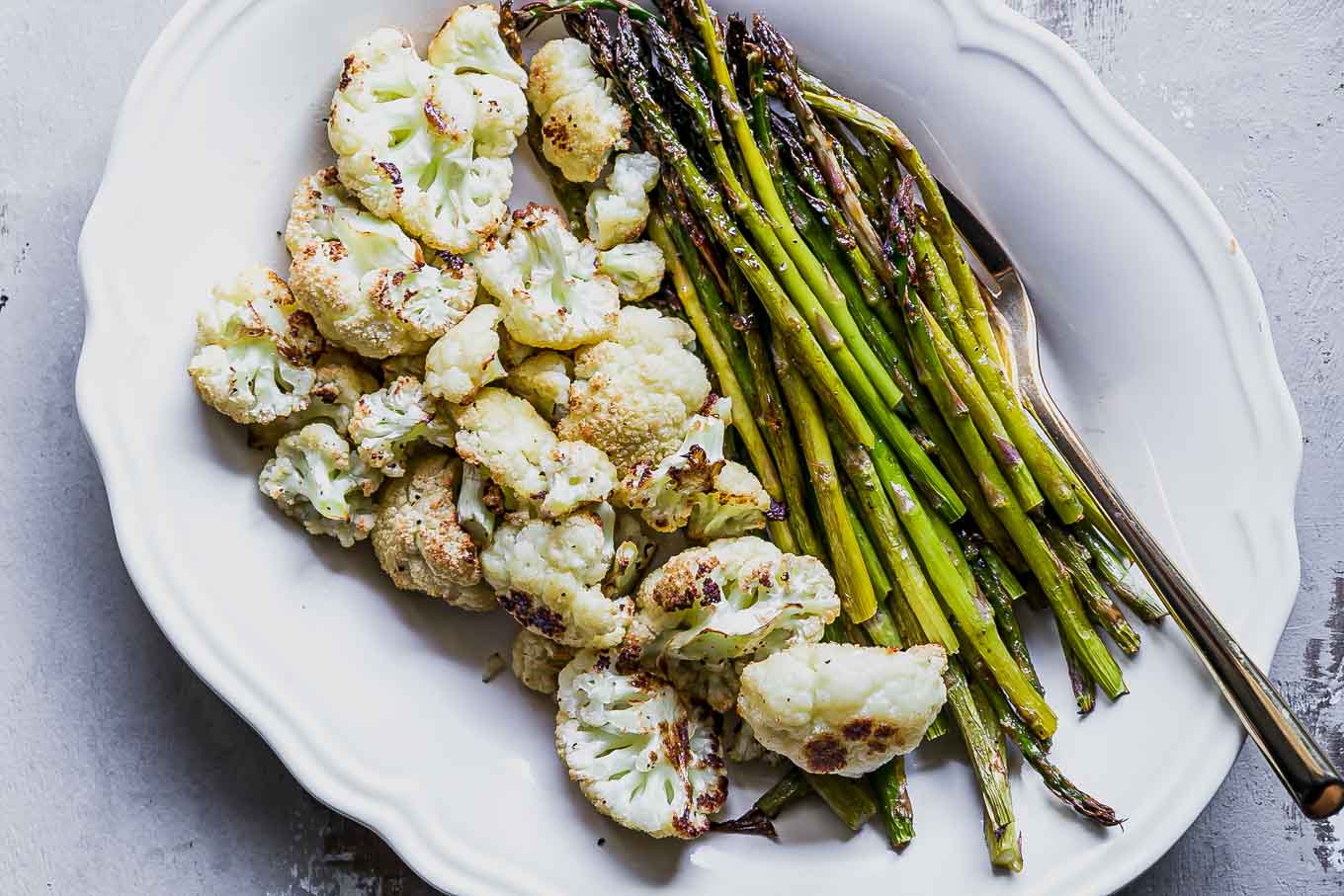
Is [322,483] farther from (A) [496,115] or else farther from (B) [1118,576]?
(B) [1118,576]

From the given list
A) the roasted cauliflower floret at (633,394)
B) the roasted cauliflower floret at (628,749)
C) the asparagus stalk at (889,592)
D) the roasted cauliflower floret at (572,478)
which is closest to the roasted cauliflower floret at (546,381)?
the roasted cauliflower floret at (633,394)

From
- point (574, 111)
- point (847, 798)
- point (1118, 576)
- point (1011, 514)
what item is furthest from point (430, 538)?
point (1118, 576)

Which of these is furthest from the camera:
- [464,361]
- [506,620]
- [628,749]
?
[506,620]

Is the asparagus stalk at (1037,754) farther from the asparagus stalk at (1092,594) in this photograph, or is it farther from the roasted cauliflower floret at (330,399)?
the roasted cauliflower floret at (330,399)

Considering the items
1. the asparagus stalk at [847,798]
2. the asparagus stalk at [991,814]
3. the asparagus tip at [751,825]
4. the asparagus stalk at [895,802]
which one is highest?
the asparagus stalk at [991,814]

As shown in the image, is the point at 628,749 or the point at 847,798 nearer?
the point at 628,749

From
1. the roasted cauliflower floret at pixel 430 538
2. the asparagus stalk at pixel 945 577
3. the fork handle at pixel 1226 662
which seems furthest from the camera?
the asparagus stalk at pixel 945 577

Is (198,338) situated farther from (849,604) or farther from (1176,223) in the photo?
(1176,223)
